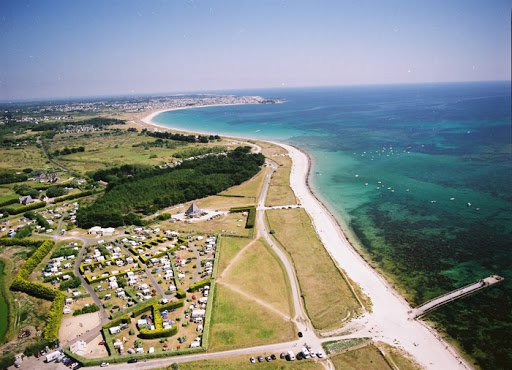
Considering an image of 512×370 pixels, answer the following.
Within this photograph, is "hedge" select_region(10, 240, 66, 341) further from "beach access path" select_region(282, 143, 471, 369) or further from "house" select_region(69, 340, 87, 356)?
"beach access path" select_region(282, 143, 471, 369)

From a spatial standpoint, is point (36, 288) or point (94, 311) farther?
point (36, 288)

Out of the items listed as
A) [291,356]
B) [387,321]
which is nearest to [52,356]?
[291,356]

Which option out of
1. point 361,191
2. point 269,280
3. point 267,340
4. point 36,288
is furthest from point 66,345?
point 361,191

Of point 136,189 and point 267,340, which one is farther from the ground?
point 136,189

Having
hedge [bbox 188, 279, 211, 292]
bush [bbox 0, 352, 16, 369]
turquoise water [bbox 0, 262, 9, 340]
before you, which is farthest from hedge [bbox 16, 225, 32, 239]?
hedge [bbox 188, 279, 211, 292]

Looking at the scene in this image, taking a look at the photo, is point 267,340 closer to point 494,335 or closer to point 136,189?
point 494,335

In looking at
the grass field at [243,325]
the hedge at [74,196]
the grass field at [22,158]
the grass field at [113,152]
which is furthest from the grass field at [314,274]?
the grass field at [22,158]
